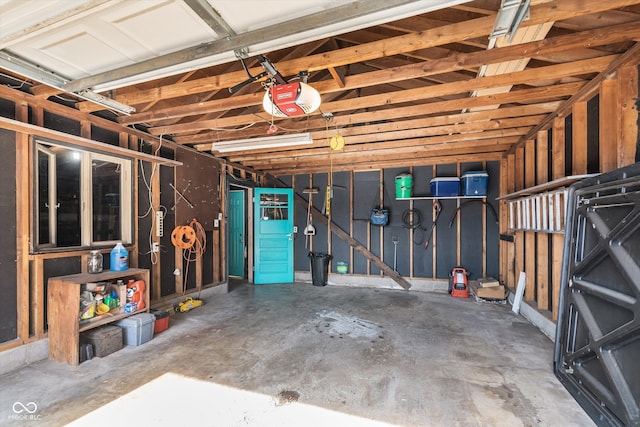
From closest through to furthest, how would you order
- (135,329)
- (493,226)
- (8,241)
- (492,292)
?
1. (8,241)
2. (135,329)
3. (492,292)
4. (493,226)

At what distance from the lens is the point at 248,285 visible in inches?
236

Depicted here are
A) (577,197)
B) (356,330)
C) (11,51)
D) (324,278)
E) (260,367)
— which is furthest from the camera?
(324,278)

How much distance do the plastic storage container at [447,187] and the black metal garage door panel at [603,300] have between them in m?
2.65

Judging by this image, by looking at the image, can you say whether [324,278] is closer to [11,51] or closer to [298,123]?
[298,123]

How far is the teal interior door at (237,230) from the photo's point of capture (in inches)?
254

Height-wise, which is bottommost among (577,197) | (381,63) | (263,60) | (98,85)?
(577,197)

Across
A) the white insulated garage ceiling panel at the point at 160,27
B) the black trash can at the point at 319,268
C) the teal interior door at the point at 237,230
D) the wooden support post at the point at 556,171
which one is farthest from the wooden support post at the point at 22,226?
the wooden support post at the point at 556,171

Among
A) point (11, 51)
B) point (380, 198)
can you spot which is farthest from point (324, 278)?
point (11, 51)

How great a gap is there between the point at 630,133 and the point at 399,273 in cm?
415

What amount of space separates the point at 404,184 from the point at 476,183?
121cm

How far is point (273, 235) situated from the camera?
616cm

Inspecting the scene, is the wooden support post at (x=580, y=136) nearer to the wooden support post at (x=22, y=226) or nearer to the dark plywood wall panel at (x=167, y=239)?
the dark plywood wall panel at (x=167, y=239)

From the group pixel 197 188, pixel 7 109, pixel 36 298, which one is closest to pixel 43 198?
pixel 7 109

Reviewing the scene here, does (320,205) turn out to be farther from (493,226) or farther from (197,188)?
(493,226)
